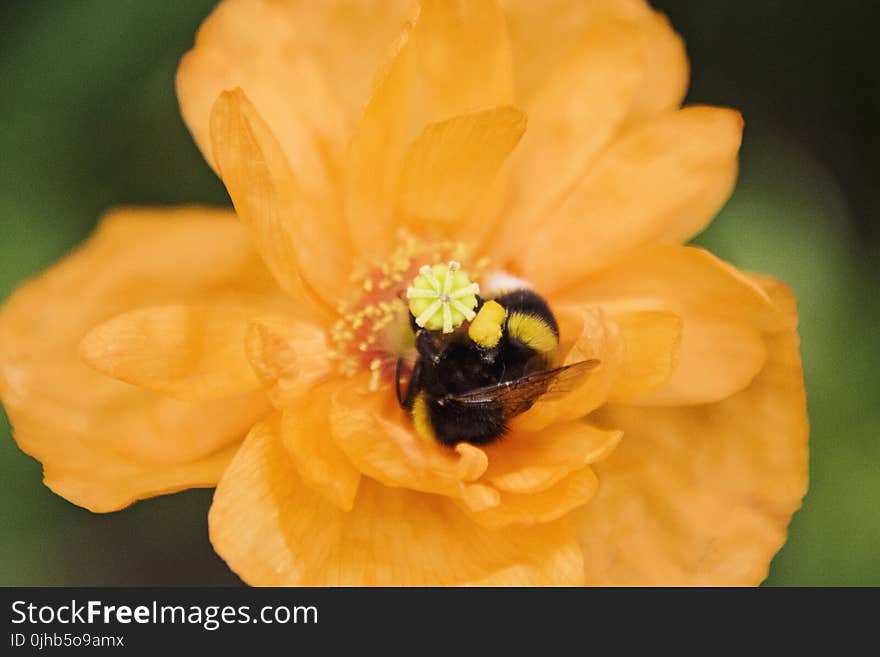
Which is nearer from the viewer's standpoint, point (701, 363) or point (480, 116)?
point (480, 116)

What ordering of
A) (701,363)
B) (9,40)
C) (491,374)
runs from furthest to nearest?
(9,40), (701,363), (491,374)

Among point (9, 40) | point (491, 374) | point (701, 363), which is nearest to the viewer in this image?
point (491, 374)

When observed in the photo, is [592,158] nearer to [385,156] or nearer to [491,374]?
[385,156]

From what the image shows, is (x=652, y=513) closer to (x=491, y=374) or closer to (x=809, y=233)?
(x=491, y=374)

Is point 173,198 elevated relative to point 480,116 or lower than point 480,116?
lower

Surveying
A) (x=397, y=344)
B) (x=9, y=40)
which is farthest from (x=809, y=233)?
(x=9, y=40)

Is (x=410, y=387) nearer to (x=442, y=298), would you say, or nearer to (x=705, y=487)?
(x=442, y=298)

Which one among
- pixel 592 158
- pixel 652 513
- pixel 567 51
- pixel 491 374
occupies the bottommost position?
pixel 652 513

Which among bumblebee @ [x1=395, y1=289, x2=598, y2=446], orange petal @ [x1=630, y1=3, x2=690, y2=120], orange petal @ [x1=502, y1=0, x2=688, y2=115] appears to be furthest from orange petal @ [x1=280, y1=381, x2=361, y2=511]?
orange petal @ [x1=630, y1=3, x2=690, y2=120]
